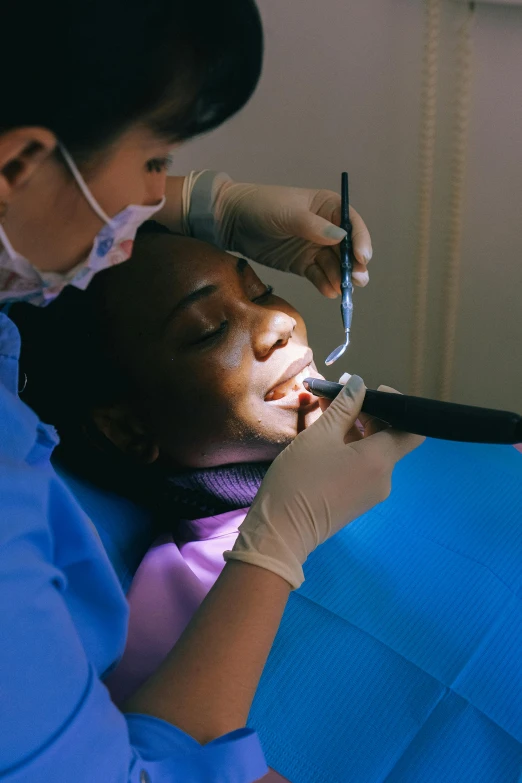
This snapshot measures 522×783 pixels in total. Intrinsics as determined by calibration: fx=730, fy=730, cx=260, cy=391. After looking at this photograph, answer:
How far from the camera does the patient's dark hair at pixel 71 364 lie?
1.31 meters

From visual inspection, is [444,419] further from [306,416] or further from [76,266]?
[76,266]

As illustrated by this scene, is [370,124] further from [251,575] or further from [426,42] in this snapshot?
[251,575]

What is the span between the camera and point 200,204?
160 centimetres

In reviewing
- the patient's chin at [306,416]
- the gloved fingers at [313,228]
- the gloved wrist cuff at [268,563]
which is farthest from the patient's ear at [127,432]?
the gloved fingers at [313,228]

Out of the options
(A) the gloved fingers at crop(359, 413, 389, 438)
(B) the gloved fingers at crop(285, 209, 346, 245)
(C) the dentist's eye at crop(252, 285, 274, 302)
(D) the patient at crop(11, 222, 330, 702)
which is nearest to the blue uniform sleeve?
(D) the patient at crop(11, 222, 330, 702)

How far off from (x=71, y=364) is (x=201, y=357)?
24 centimetres

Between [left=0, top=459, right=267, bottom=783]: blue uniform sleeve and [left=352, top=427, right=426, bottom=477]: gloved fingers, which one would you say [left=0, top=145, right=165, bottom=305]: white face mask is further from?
[left=352, top=427, right=426, bottom=477]: gloved fingers

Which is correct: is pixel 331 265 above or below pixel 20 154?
below

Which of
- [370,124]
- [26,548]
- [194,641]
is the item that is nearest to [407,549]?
[194,641]

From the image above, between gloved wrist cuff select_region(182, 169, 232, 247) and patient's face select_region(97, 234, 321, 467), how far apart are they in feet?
0.79

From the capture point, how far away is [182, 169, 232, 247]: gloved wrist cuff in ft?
5.23

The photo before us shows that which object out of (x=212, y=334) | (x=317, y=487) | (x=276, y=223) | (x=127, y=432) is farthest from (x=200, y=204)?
(x=317, y=487)

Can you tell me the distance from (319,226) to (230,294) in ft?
0.81

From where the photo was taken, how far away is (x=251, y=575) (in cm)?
101
